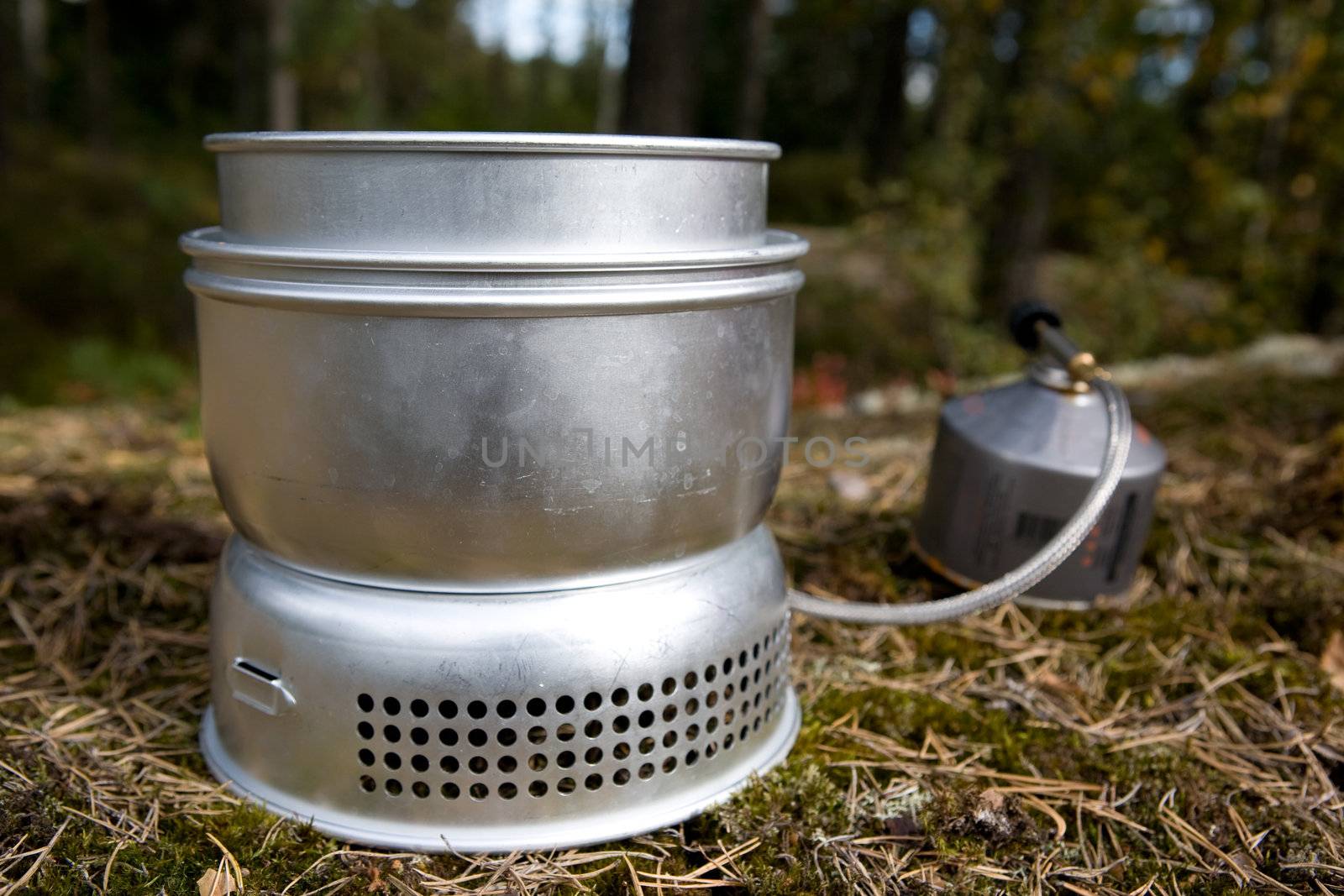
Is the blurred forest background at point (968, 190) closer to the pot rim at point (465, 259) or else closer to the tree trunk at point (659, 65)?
the tree trunk at point (659, 65)

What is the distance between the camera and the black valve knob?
2172 mm

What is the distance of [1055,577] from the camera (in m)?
2.03

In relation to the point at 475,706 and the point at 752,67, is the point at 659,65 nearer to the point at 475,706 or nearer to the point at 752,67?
the point at 475,706

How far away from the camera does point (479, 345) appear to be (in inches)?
49.4

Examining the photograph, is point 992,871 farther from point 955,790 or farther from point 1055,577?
point 1055,577

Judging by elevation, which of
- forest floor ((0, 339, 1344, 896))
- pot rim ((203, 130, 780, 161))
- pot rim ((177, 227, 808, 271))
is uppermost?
pot rim ((203, 130, 780, 161))

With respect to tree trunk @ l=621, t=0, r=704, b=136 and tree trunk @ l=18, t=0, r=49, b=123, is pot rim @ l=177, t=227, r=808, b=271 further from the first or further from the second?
tree trunk @ l=18, t=0, r=49, b=123

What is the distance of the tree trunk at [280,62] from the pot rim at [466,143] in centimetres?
659

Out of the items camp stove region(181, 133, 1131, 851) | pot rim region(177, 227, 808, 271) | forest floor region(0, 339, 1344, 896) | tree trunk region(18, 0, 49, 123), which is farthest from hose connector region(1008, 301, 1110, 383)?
tree trunk region(18, 0, 49, 123)

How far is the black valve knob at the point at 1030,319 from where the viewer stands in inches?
85.5

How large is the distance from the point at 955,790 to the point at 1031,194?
18.9 feet

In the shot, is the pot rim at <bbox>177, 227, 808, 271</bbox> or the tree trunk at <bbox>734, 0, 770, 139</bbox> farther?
the tree trunk at <bbox>734, 0, 770, 139</bbox>

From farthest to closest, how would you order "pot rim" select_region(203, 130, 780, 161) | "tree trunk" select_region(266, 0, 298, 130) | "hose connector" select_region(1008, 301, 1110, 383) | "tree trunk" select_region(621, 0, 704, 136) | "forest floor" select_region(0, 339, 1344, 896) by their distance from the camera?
1. "tree trunk" select_region(266, 0, 298, 130)
2. "tree trunk" select_region(621, 0, 704, 136)
3. "hose connector" select_region(1008, 301, 1110, 383)
4. "forest floor" select_region(0, 339, 1344, 896)
5. "pot rim" select_region(203, 130, 780, 161)

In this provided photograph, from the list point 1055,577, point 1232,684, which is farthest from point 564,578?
point 1232,684
